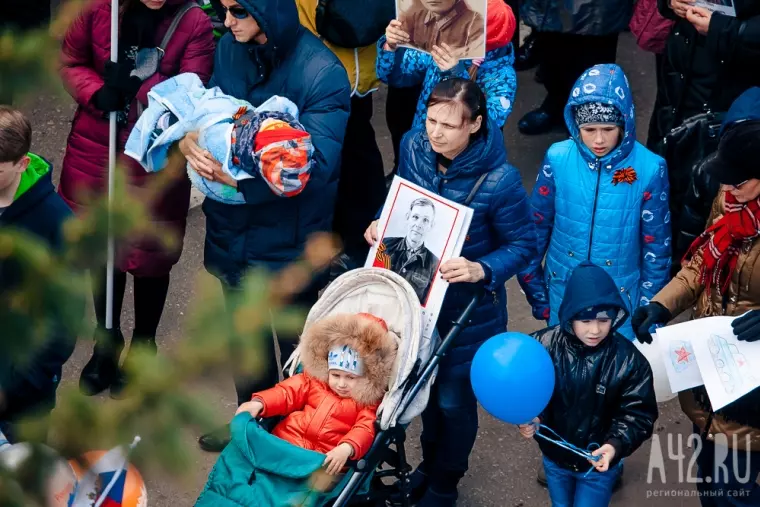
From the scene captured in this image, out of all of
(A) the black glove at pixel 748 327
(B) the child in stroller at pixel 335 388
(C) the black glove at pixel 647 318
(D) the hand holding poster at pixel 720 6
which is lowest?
(B) the child in stroller at pixel 335 388

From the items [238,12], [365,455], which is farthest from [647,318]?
[238,12]

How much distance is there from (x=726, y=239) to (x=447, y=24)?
66.8 inches

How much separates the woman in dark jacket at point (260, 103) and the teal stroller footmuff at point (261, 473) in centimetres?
38

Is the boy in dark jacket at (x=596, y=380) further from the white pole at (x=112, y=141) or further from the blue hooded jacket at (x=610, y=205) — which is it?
the white pole at (x=112, y=141)

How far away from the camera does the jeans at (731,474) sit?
4223 mm

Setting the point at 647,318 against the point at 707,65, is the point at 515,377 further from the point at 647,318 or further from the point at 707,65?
the point at 707,65

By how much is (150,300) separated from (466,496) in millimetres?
1817

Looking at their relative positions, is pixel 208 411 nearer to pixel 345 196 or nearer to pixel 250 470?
pixel 250 470

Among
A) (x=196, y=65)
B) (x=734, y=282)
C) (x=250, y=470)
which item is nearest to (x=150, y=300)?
(x=196, y=65)

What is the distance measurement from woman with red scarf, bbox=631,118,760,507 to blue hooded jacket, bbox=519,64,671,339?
→ 324 mm

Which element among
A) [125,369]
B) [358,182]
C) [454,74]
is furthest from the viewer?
[358,182]

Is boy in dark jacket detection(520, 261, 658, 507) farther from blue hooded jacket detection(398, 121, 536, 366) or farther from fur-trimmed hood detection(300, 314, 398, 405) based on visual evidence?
fur-trimmed hood detection(300, 314, 398, 405)

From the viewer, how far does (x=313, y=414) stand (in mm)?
4363

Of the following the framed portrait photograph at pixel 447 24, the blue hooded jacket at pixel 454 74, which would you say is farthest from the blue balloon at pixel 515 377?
the framed portrait photograph at pixel 447 24
